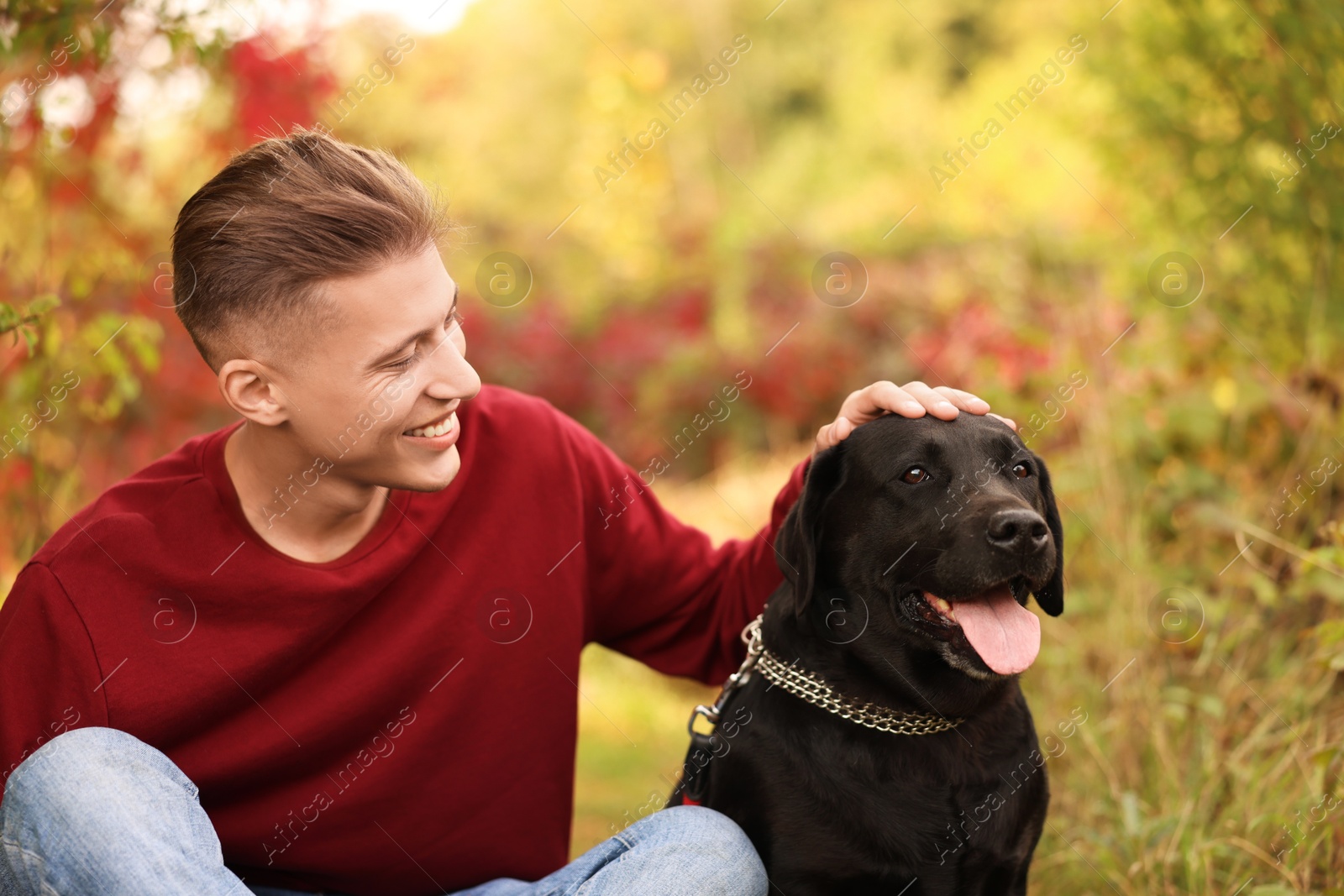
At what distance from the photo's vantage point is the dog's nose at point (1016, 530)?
196 centimetres

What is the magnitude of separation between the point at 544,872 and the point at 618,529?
75 centimetres

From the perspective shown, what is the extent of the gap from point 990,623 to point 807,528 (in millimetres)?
394

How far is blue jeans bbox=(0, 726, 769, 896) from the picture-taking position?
5.57 feet

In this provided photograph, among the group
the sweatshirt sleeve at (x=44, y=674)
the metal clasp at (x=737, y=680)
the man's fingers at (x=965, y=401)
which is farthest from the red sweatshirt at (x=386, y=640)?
the man's fingers at (x=965, y=401)

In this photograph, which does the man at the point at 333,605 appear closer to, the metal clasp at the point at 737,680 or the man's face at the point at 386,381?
the man's face at the point at 386,381

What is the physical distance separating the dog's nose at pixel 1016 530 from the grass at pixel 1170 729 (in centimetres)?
99

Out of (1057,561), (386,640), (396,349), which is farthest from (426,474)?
(1057,561)

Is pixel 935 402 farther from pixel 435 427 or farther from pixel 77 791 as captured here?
pixel 77 791

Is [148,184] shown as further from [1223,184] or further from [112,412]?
[1223,184]

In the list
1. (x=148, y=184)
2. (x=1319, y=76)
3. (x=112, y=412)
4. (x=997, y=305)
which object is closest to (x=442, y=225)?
(x=112, y=412)

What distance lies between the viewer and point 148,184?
17.7ft

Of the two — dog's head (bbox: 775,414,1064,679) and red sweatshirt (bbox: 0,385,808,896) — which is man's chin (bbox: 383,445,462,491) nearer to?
red sweatshirt (bbox: 0,385,808,896)

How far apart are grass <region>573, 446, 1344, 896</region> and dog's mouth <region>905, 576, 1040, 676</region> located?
855 mm

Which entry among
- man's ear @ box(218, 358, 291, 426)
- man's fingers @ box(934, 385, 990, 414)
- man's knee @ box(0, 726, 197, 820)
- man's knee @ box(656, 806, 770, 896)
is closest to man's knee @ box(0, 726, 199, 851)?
man's knee @ box(0, 726, 197, 820)
